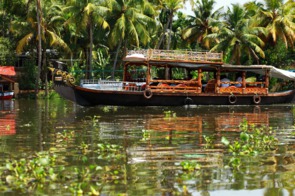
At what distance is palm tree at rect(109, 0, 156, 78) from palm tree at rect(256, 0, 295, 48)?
7.27 metres

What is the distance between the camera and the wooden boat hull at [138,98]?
23109 millimetres

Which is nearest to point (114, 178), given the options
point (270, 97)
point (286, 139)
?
point (286, 139)

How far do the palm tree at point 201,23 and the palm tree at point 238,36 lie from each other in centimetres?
586

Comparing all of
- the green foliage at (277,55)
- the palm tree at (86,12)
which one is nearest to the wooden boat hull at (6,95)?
the palm tree at (86,12)

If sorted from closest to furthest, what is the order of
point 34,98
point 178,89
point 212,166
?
point 212,166, point 178,89, point 34,98

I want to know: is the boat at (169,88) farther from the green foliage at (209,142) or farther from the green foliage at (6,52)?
the green foliage at (6,52)

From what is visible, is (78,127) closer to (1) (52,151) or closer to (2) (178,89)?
(1) (52,151)

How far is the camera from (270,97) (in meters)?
26.0

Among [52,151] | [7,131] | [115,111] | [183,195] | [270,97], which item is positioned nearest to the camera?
[183,195]

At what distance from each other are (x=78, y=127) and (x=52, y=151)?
501 cm

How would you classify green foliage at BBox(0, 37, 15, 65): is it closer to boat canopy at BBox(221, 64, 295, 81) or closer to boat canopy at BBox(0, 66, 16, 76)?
boat canopy at BBox(0, 66, 16, 76)

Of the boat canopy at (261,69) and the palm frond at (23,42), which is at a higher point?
the palm frond at (23,42)

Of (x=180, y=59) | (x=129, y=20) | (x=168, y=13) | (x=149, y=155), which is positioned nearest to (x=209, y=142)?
(x=149, y=155)

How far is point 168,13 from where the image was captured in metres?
42.5
